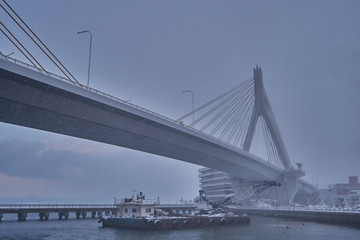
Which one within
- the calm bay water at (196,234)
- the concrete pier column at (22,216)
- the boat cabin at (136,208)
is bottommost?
the concrete pier column at (22,216)

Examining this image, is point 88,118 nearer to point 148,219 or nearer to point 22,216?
point 148,219

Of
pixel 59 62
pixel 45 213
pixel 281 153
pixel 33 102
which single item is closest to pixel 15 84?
pixel 33 102

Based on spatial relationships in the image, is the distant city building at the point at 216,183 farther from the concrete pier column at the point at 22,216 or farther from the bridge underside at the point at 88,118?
the concrete pier column at the point at 22,216

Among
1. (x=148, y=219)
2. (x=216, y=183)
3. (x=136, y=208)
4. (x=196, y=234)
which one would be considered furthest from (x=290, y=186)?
(x=148, y=219)

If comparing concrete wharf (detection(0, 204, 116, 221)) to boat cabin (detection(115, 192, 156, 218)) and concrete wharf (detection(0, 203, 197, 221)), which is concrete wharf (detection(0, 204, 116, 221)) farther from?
boat cabin (detection(115, 192, 156, 218))

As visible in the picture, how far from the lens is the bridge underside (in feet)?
100

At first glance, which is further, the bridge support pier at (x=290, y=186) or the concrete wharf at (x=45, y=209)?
the bridge support pier at (x=290, y=186)

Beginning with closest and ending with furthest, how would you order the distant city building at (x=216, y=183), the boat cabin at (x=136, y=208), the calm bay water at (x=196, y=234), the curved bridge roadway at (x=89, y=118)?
the curved bridge roadway at (x=89, y=118) < the calm bay water at (x=196, y=234) < the boat cabin at (x=136, y=208) < the distant city building at (x=216, y=183)

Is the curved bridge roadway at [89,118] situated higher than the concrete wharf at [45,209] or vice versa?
the curved bridge roadway at [89,118]

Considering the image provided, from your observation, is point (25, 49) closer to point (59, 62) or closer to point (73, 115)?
point (59, 62)

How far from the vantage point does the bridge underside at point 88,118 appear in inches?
1201

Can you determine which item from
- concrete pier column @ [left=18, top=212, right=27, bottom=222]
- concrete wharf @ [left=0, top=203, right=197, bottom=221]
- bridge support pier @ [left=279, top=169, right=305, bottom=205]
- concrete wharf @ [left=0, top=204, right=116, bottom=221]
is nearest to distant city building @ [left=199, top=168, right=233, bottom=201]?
bridge support pier @ [left=279, top=169, right=305, bottom=205]

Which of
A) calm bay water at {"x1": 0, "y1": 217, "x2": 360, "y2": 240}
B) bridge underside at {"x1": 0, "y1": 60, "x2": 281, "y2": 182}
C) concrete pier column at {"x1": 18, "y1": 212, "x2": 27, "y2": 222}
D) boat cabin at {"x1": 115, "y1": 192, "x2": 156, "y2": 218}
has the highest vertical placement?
bridge underside at {"x1": 0, "y1": 60, "x2": 281, "y2": 182}

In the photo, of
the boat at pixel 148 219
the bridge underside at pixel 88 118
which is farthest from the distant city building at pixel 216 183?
the boat at pixel 148 219
